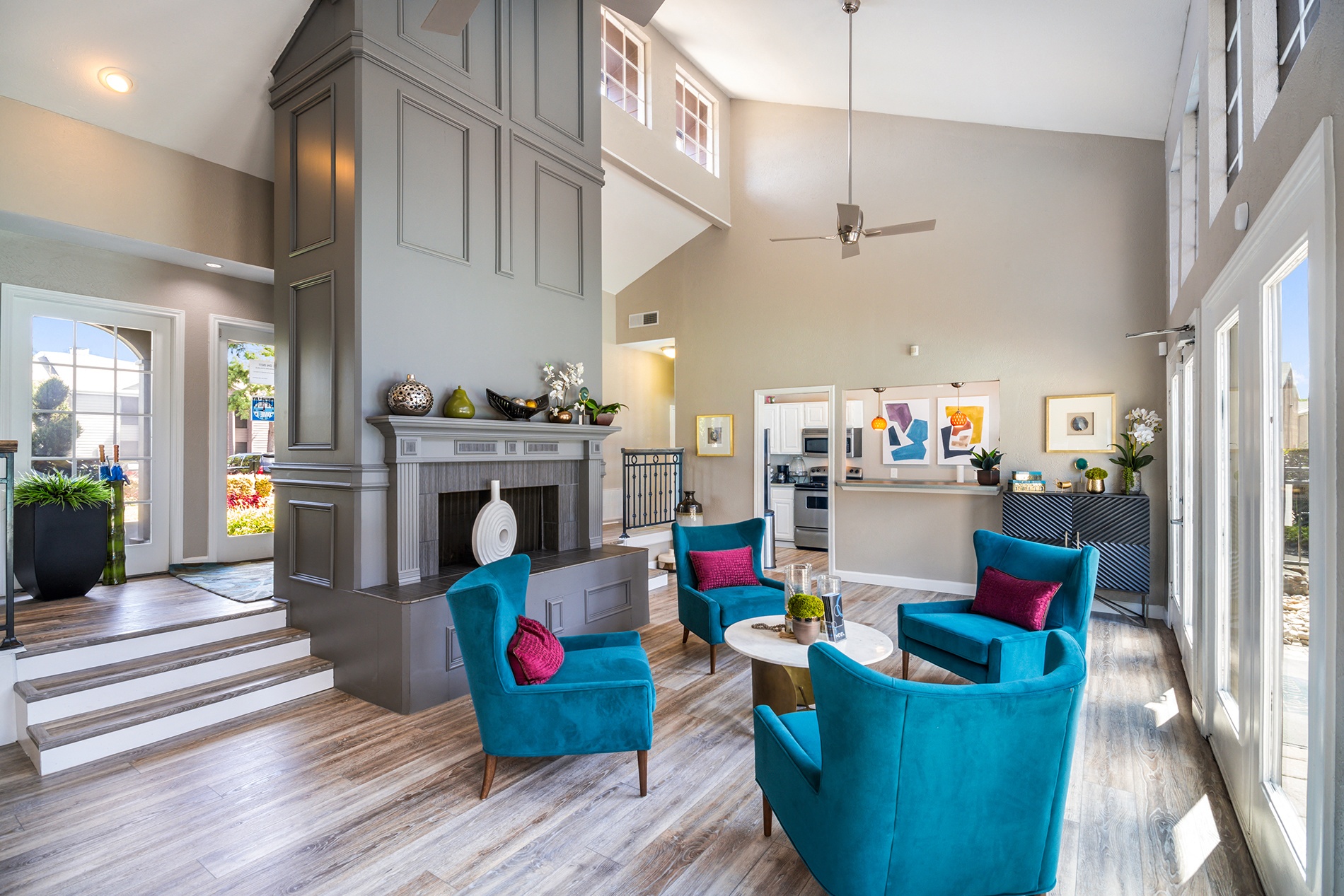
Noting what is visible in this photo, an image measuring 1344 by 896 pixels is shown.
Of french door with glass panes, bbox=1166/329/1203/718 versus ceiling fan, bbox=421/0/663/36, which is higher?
ceiling fan, bbox=421/0/663/36

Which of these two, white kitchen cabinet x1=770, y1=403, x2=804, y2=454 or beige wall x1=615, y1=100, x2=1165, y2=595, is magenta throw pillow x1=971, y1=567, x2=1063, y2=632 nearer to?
beige wall x1=615, y1=100, x2=1165, y2=595

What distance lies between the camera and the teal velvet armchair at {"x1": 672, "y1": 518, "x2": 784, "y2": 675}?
4.16 meters

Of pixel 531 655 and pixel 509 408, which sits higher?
pixel 509 408

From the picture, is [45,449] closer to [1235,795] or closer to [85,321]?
[85,321]

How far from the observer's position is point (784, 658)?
9.73 feet

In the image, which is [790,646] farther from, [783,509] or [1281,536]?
[783,509]

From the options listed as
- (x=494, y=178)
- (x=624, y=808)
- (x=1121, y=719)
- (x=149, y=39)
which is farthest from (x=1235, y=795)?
(x=149, y=39)

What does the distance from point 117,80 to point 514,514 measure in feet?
11.8

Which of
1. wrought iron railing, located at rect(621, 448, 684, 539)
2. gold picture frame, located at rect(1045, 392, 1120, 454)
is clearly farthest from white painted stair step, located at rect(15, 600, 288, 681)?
Result: gold picture frame, located at rect(1045, 392, 1120, 454)

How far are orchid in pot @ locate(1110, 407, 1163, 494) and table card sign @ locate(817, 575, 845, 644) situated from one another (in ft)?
11.9

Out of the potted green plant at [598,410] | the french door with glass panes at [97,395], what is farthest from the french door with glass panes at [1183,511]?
the french door with glass panes at [97,395]

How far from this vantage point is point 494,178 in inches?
181

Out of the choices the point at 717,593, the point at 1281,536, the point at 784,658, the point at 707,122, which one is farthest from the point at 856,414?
the point at 1281,536

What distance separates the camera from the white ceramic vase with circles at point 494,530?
4344mm
